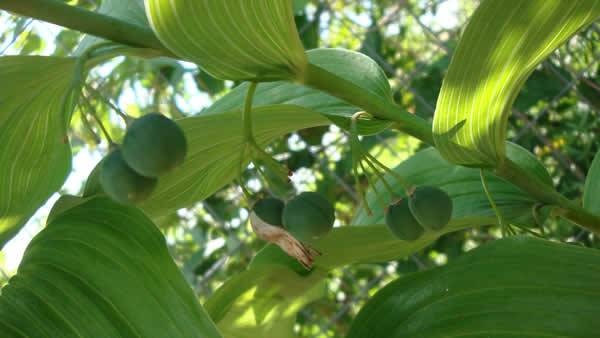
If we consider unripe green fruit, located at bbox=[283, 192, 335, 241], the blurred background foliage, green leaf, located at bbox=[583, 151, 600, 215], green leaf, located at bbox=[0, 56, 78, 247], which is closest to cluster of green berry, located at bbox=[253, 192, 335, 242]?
unripe green fruit, located at bbox=[283, 192, 335, 241]

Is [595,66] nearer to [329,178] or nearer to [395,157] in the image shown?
[395,157]

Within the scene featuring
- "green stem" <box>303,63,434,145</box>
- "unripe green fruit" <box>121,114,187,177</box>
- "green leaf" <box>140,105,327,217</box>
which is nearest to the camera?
"unripe green fruit" <box>121,114,187,177</box>

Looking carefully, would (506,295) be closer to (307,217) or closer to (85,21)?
(307,217)

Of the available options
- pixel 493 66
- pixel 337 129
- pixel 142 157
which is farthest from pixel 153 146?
pixel 337 129

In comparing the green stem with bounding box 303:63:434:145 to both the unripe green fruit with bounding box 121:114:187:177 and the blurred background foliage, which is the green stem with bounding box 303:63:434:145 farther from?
the blurred background foliage

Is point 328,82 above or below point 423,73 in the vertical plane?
above

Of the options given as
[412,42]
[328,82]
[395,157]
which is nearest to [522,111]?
[395,157]
